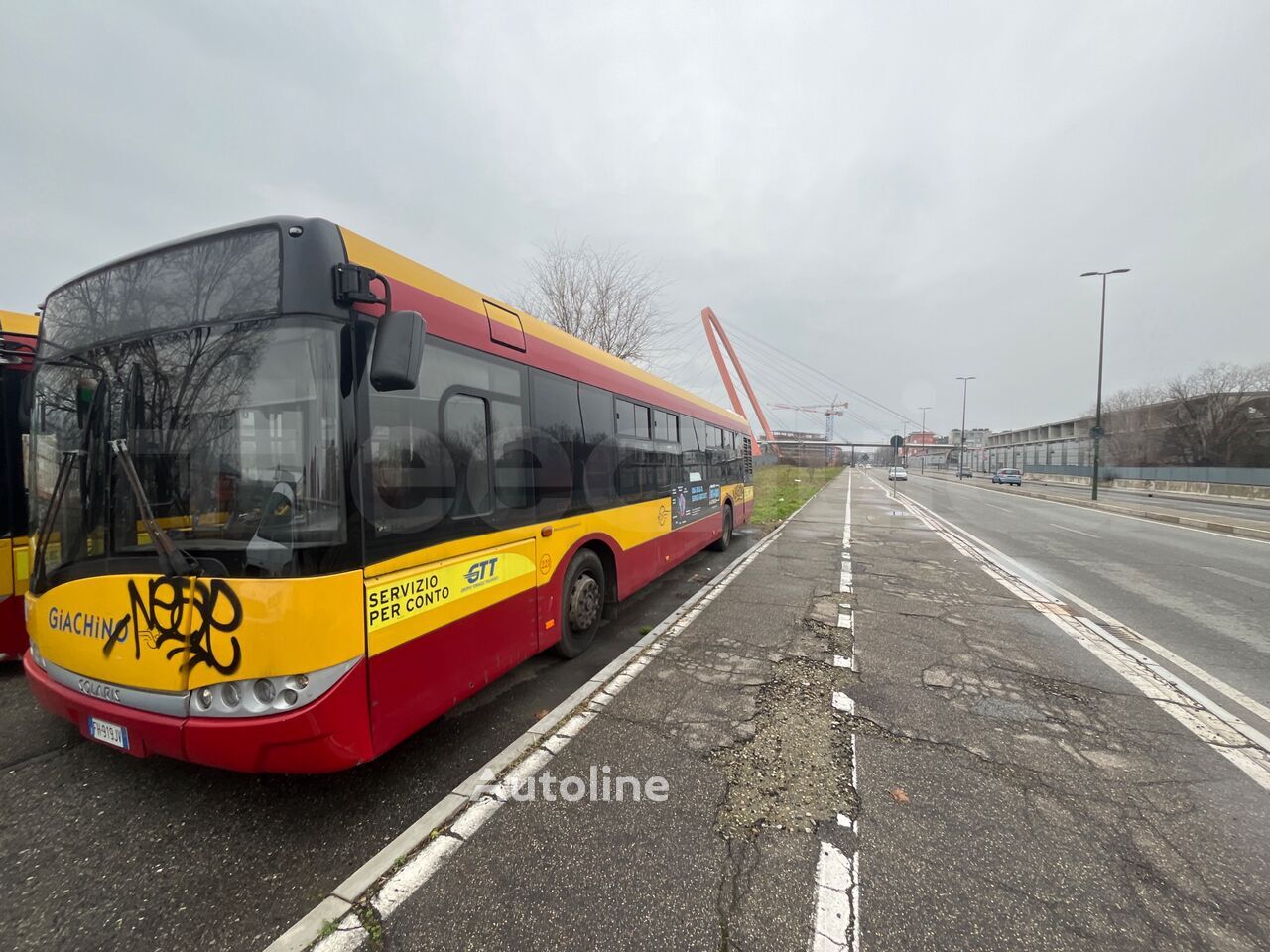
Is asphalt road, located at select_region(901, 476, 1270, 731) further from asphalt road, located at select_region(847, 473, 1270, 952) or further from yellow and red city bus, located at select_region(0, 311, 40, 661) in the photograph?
yellow and red city bus, located at select_region(0, 311, 40, 661)

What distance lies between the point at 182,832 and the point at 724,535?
9252mm

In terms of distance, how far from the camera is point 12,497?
13.2 ft

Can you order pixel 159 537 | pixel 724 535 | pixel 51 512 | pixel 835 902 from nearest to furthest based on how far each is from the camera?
pixel 835 902
pixel 159 537
pixel 51 512
pixel 724 535

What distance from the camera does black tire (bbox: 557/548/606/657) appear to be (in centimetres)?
445

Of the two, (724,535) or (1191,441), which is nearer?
(724,535)

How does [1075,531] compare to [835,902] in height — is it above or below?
below

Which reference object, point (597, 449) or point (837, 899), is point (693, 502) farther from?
point (837, 899)

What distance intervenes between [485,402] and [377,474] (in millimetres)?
1087

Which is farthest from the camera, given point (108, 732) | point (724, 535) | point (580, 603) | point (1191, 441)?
point (1191, 441)

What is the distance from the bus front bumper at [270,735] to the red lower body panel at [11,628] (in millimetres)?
2796

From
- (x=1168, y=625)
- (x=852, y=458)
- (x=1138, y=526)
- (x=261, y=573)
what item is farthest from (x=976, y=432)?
(x=261, y=573)

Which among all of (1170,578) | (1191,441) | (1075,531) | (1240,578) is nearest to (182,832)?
(1170,578)

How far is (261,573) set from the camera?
7.24 ft

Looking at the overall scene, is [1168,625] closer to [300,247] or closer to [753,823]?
[753,823]
